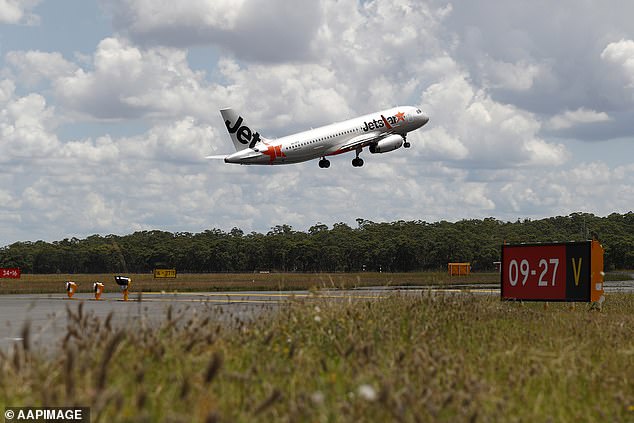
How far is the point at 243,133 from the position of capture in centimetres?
6322

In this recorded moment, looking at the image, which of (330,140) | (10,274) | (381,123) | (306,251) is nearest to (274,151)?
(330,140)

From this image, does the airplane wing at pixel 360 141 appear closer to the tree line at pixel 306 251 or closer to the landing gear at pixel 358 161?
the landing gear at pixel 358 161

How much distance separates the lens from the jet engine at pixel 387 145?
194ft

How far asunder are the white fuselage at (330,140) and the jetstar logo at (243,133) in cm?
69

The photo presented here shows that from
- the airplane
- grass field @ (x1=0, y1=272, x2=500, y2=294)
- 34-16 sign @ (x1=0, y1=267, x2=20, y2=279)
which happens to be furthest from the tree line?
the airplane

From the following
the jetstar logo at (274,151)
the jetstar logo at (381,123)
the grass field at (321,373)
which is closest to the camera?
the grass field at (321,373)

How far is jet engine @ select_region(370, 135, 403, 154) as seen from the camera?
59.0 metres

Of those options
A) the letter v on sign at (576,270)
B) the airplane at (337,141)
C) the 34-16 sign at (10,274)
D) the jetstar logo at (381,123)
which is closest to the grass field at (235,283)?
the letter v on sign at (576,270)

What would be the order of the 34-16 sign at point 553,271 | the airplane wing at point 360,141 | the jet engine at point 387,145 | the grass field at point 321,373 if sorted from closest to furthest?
the grass field at point 321,373 < the 34-16 sign at point 553,271 < the jet engine at point 387,145 < the airplane wing at point 360,141

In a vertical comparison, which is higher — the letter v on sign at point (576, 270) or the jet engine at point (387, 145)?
the jet engine at point (387, 145)

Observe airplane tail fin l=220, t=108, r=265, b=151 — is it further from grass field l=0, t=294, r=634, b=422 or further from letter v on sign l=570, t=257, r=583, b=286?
grass field l=0, t=294, r=634, b=422

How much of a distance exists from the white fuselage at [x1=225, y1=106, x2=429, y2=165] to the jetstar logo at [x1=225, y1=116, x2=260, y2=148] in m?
0.69

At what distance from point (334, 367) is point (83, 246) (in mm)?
159061

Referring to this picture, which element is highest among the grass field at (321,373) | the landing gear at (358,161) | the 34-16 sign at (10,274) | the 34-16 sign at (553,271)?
the landing gear at (358,161)
